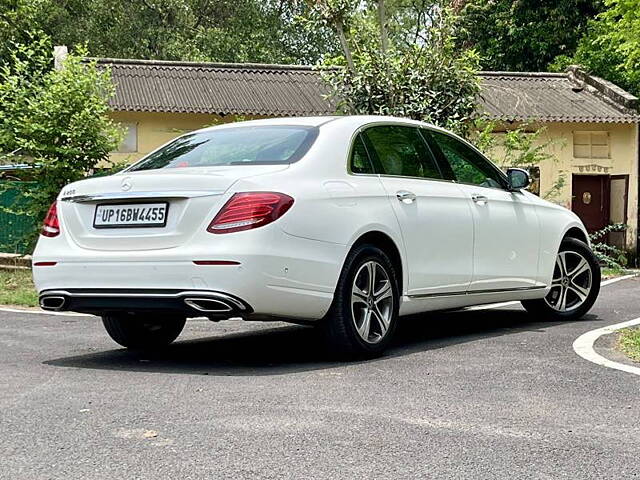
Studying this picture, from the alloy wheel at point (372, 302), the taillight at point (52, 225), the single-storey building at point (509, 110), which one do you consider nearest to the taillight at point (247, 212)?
the alloy wheel at point (372, 302)

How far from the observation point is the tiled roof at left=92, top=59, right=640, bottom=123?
2820cm

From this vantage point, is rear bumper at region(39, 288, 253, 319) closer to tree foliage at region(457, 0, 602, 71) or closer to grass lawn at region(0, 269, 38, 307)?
grass lawn at region(0, 269, 38, 307)

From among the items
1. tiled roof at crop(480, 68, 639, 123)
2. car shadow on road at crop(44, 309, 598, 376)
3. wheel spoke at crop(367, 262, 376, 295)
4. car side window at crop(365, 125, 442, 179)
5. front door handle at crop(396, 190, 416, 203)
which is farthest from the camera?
tiled roof at crop(480, 68, 639, 123)

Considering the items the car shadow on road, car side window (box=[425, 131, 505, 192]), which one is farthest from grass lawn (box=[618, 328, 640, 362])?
car side window (box=[425, 131, 505, 192])

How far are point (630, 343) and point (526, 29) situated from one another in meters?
Answer: 31.5

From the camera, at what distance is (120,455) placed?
4.03 meters

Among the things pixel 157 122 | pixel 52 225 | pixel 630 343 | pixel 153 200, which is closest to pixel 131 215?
pixel 153 200

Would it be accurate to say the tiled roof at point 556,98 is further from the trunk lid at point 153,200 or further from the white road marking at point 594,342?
the trunk lid at point 153,200

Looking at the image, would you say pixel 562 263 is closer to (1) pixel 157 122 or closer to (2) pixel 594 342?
(2) pixel 594 342

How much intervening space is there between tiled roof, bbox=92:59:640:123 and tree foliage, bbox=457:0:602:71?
4445mm

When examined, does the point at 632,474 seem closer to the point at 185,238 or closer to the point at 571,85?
the point at 185,238

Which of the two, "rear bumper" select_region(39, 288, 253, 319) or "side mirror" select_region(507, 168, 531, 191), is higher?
"side mirror" select_region(507, 168, 531, 191)

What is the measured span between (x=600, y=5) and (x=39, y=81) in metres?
25.1

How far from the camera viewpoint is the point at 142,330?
7.37 metres
